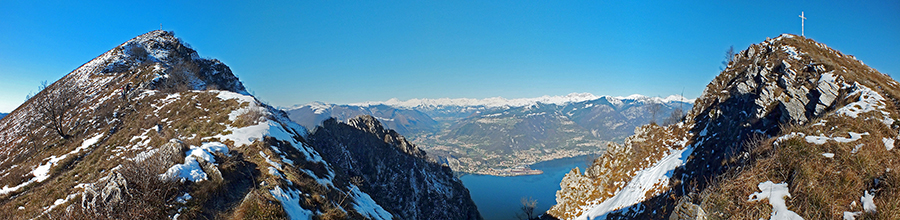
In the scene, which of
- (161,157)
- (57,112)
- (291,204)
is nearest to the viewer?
(291,204)

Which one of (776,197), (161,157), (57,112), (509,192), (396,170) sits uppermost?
(57,112)

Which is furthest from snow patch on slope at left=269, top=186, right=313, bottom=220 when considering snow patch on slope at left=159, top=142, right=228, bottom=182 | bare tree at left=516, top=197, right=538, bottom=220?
bare tree at left=516, top=197, right=538, bottom=220

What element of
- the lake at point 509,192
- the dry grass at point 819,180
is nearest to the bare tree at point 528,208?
the lake at point 509,192

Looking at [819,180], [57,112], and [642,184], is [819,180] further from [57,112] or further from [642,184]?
[57,112]

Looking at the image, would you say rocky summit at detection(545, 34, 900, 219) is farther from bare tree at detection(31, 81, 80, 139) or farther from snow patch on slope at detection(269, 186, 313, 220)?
bare tree at detection(31, 81, 80, 139)

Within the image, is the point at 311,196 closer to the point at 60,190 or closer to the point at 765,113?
the point at 60,190

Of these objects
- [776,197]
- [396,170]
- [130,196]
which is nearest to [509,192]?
[396,170]
